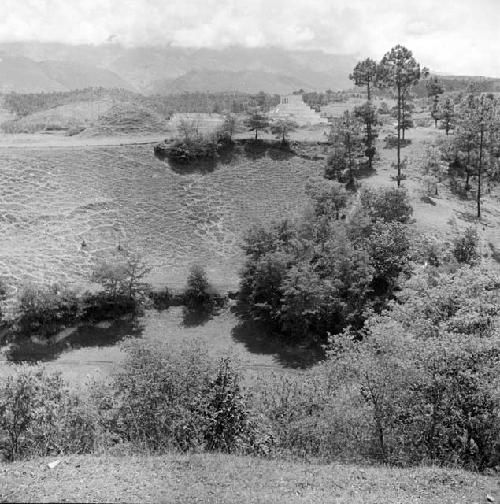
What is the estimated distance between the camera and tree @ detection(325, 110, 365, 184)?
5319cm

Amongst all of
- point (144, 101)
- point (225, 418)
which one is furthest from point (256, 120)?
point (225, 418)

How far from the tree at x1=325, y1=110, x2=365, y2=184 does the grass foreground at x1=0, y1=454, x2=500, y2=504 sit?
41063 millimetres

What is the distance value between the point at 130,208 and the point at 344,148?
24133 mm

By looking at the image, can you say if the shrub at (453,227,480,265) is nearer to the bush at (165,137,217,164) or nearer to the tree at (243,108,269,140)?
the tree at (243,108,269,140)

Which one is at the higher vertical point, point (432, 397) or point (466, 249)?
point (466, 249)

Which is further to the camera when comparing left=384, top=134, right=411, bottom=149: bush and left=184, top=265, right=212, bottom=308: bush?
left=384, top=134, right=411, bottom=149: bush

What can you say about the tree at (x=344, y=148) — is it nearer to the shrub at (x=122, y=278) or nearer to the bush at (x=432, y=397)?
the shrub at (x=122, y=278)

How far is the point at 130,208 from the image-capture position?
50.0 meters

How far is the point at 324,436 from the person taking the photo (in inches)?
720

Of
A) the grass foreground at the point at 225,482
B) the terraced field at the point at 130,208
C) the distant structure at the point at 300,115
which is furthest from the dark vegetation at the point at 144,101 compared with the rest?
the grass foreground at the point at 225,482

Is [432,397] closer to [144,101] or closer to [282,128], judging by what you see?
[282,128]

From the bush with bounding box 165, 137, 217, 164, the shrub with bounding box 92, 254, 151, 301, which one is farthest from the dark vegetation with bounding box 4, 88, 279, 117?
the shrub with bounding box 92, 254, 151, 301

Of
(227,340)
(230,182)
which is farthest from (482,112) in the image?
(227,340)

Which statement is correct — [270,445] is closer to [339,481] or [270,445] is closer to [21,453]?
[339,481]
